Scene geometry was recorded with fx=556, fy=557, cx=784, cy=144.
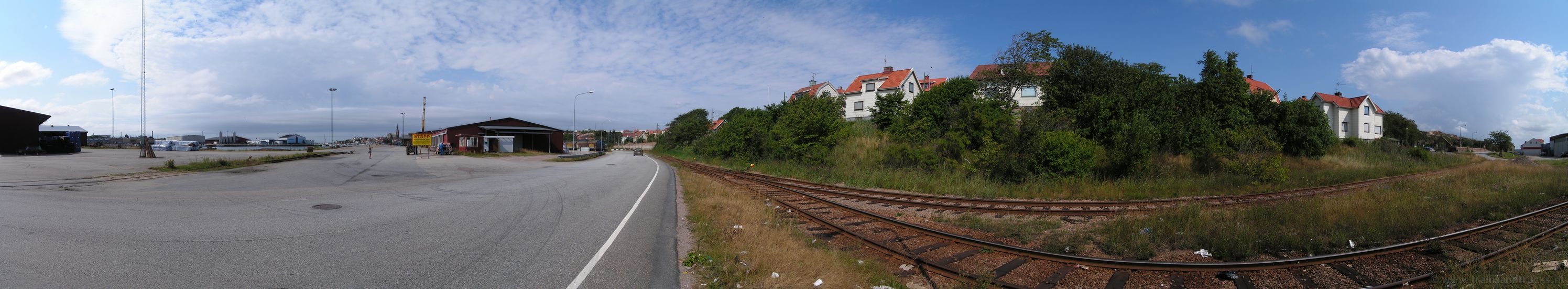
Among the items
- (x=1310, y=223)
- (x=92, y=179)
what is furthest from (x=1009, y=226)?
(x=92, y=179)

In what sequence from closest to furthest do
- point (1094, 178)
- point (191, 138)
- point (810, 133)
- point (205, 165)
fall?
1. point (1094, 178)
2. point (205, 165)
3. point (810, 133)
4. point (191, 138)

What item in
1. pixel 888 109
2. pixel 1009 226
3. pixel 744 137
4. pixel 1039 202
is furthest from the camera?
pixel 744 137

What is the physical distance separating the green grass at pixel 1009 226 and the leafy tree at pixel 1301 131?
29.7 metres

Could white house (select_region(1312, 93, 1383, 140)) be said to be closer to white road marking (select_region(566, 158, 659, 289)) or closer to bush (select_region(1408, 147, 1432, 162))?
bush (select_region(1408, 147, 1432, 162))

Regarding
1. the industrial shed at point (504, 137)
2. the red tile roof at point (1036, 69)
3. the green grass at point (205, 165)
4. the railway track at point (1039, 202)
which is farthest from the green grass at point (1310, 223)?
the industrial shed at point (504, 137)

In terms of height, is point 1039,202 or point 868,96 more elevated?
point 868,96

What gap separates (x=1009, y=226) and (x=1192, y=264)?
137 inches

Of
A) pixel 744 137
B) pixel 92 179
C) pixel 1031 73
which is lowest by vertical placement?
pixel 92 179

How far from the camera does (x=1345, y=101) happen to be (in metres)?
57.2

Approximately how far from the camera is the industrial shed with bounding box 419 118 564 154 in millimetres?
52938

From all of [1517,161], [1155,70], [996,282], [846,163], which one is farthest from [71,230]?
[1517,161]

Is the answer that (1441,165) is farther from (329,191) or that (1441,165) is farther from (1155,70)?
(329,191)

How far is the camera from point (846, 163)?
26312 millimetres

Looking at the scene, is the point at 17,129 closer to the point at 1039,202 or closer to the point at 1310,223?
the point at 1039,202
